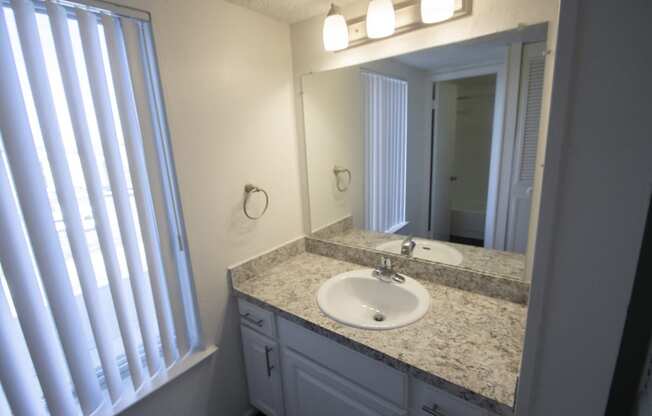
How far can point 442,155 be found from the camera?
1.42 meters

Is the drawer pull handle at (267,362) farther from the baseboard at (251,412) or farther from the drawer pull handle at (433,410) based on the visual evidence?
the drawer pull handle at (433,410)

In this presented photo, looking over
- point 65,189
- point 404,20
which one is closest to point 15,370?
point 65,189

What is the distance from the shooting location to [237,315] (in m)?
1.52

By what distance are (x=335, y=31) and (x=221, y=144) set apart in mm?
742

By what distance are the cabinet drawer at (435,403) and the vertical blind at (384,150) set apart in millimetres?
801

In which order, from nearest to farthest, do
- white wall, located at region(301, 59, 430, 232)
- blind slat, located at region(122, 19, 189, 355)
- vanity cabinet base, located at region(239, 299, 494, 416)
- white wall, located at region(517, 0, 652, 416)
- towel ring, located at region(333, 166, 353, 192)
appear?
1. white wall, located at region(517, 0, 652, 416)
2. vanity cabinet base, located at region(239, 299, 494, 416)
3. blind slat, located at region(122, 19, 189, 355)
4. white wall, located at region(301, 59, 430, 232)
5. towel ring, located at region(333, 166, 353, 192)

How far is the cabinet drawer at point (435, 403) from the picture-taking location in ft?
2.76

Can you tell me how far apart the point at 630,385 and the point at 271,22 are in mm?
1827

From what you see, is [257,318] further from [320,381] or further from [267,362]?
[320,381]

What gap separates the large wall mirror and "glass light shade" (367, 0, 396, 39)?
0.15 meters

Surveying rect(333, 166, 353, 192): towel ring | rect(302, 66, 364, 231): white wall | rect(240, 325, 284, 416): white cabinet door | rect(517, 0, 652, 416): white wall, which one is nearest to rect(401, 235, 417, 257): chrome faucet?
rect(302, 66, 364, 231): white wall

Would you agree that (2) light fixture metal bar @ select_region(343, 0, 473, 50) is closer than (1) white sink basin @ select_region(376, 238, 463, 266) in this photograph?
Yes

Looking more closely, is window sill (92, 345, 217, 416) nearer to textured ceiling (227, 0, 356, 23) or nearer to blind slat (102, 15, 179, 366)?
blind slat (102, 15, 179, 366)

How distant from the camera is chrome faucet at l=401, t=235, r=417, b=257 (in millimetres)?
1454
